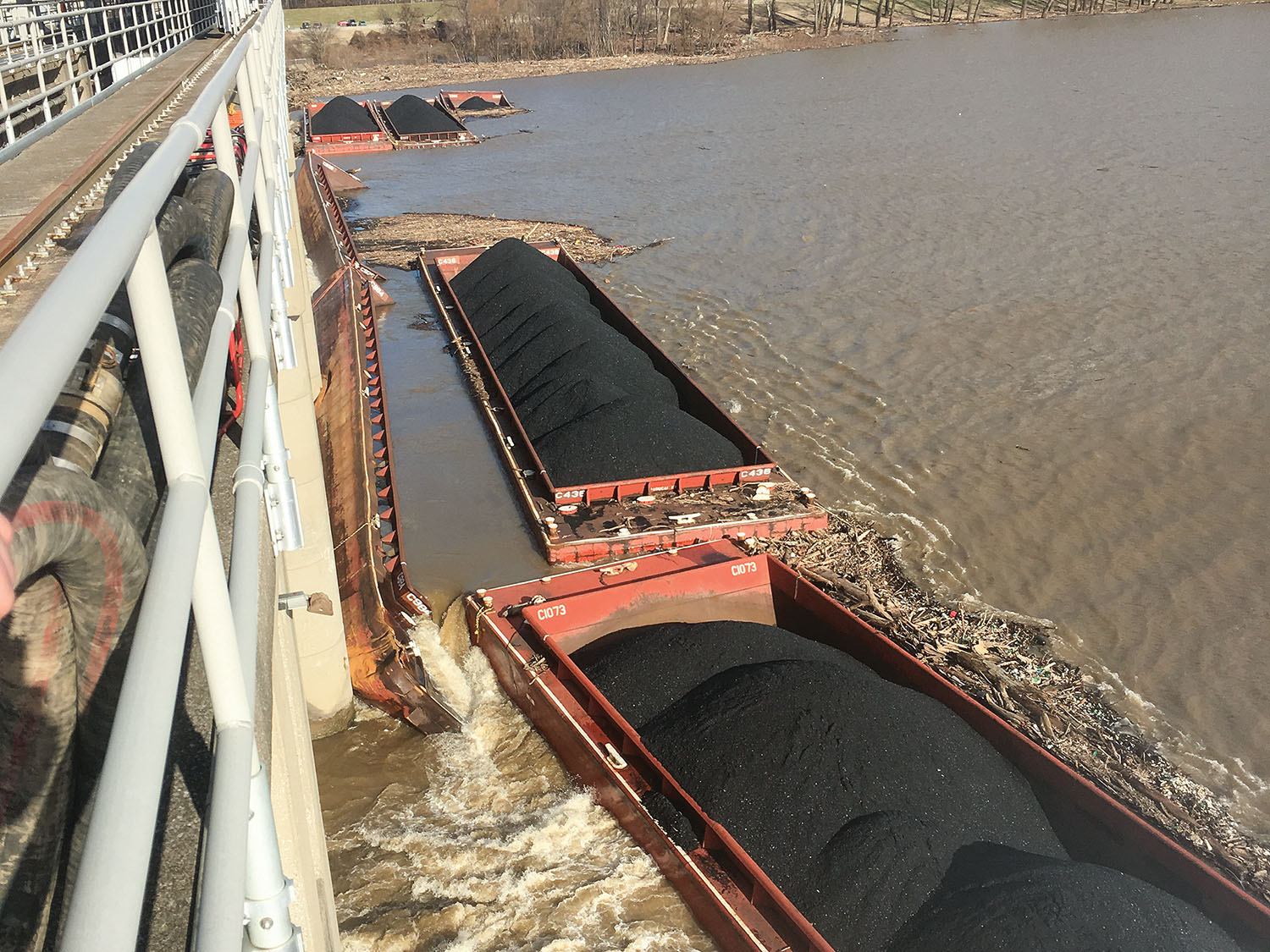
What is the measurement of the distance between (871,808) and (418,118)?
3361 cm

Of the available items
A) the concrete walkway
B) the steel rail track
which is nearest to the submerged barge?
the concrete walkway

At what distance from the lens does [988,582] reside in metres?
10.2

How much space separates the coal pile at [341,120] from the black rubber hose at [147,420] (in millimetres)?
33214

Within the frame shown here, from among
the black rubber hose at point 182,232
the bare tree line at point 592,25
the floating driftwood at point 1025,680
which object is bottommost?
the floating driftwood at point 1025,680

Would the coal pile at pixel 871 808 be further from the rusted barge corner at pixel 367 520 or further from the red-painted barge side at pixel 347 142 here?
the red-painted barge side at pixel 347 142

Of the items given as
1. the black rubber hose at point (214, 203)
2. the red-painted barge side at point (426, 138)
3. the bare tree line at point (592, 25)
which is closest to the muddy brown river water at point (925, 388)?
the red-painted barge side at point (426, 138)

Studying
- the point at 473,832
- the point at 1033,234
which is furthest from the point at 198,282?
the point at 1033,234

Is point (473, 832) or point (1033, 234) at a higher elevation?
point (1033, 234)

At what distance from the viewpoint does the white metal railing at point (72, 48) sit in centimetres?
769

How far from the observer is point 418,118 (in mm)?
34531

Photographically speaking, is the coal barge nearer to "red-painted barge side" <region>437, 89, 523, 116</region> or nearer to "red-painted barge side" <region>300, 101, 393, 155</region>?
"red-painted barge side" <region>300, 101, 393, 155</region>

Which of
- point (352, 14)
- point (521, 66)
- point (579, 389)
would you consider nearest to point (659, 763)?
point (579, 389)

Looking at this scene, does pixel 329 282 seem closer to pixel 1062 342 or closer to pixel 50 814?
pixel 1062 342

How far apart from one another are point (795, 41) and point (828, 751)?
2256 inches
